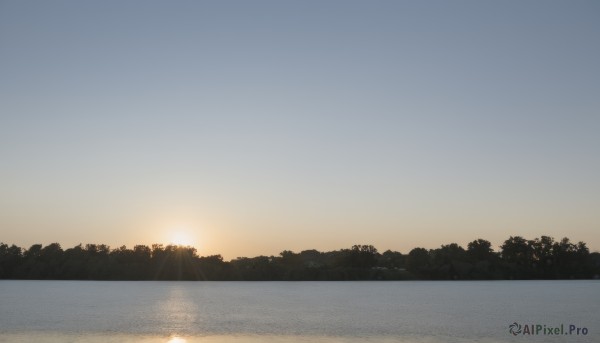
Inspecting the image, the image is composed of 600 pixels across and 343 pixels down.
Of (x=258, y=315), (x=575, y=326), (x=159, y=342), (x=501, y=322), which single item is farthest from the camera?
(x=258, y=315)

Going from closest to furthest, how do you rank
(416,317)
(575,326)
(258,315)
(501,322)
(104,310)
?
(575,326)
(501,322)
(416,317)
(258,315)
(104,310)

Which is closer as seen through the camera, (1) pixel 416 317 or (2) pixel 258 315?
(1) pixel 416 317

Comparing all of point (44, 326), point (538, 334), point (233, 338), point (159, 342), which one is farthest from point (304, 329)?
point (44, 326)

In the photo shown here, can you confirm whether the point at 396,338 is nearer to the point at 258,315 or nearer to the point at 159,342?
the point at 159,342

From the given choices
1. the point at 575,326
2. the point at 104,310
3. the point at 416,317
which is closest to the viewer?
the point at 575,326

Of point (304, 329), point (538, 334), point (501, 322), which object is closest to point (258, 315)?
point (304, 329)

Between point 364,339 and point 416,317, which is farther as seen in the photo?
point 416,317

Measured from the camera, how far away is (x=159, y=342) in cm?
4625

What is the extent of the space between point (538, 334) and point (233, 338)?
2541 centimetres

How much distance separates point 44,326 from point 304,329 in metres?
24.3

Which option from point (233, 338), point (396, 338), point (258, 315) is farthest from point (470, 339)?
point (258, 315)

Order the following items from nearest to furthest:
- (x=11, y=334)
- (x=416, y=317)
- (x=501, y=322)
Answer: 1. (x=11, y=334)
2. (x=501, y=322)
3. (x=416, y=317)

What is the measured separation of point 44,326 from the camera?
5606 centimetres

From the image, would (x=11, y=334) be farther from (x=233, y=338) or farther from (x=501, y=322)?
(x=501, y=322)
